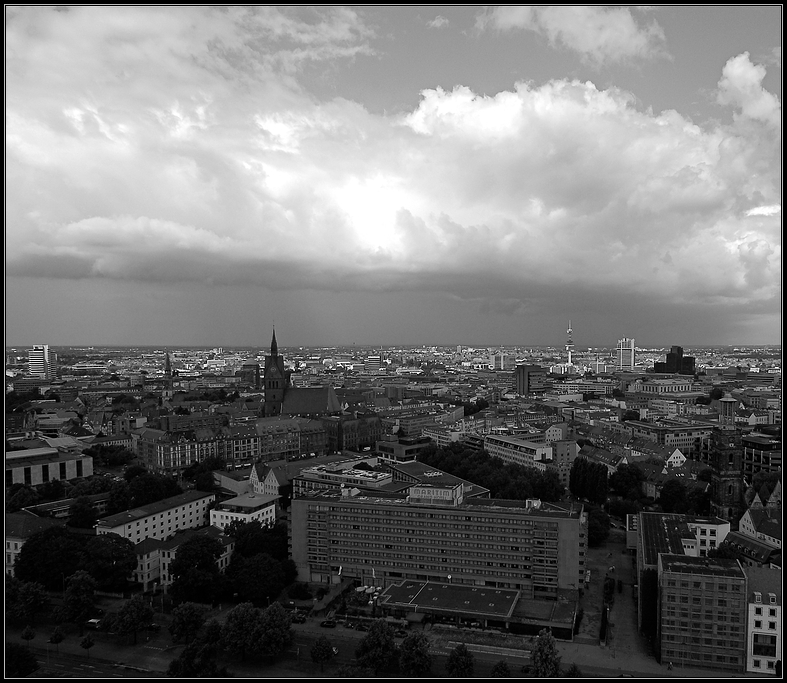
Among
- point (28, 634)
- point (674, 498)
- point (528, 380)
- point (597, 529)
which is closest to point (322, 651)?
point (28, 634)

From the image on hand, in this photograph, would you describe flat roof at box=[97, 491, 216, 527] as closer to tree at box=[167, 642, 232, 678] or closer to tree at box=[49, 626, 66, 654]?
tree at box=[49, 626, 66, 654]

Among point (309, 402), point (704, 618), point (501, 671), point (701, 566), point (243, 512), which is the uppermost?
point (309, 402)

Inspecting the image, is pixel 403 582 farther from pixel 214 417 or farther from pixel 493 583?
pixel 214 417

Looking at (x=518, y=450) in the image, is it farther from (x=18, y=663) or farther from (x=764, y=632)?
(x=18, y=663)

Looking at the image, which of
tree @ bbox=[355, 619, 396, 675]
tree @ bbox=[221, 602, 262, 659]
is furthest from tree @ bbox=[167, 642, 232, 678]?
tree @ bbox=[355, 619, 396, 675]

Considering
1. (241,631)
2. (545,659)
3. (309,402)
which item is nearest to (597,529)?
(545,659)

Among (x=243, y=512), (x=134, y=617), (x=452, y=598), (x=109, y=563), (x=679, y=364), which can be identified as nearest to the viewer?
(x=134, y=617)

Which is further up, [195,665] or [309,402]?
[309,402]

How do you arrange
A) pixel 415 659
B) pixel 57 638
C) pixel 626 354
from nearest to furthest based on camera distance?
pixel 415 659 → pixel 57 638 → pixel 626 354

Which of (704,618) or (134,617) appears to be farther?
(134,617)
